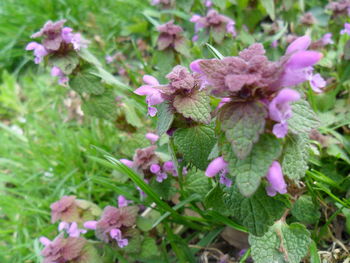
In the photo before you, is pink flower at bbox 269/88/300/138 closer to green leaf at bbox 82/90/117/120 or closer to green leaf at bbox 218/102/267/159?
green leaf at bbox 218/102/267/159

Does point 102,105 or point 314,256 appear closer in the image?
point 314,256

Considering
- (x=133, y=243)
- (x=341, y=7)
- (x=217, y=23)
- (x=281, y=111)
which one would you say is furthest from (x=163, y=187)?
(x=341, y=7)

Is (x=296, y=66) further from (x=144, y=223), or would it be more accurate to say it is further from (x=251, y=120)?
(x=144, y=223)

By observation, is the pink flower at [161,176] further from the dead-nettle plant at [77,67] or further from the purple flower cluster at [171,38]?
the purple flower cluster at [171,38]

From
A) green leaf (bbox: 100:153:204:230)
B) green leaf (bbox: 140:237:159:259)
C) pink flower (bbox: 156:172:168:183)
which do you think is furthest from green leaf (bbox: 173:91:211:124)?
green leaf (bbox: 140:237:159:259)

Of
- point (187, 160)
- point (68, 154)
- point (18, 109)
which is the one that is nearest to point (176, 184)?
point (187, 160)

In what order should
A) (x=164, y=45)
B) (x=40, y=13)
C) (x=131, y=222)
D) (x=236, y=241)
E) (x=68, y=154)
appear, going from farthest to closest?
(x=40, y=13) → (x=68, y=154) → (x=164, y=45) → (x=236, y=241) → (x=131, y=222)

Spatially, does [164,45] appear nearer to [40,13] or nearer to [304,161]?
[304,161]
